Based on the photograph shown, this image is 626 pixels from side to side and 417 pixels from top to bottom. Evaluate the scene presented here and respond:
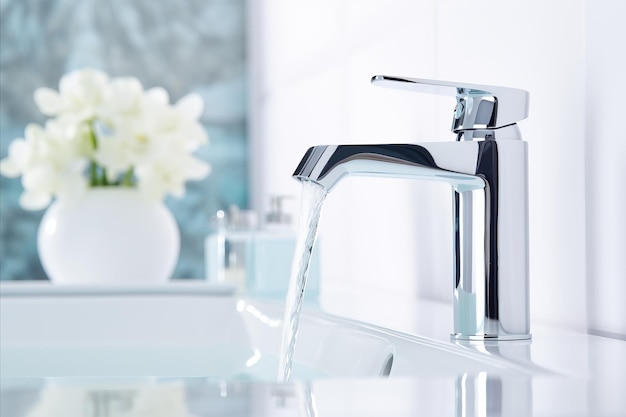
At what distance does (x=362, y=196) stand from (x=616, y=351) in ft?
1.96

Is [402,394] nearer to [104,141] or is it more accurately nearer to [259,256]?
[259,256]

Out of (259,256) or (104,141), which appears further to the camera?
(104,141)

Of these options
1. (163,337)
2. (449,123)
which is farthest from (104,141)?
(449,123)

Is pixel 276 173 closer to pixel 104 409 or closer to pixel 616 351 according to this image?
pixel 616 351

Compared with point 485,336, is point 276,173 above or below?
above

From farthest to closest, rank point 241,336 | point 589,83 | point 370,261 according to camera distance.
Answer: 1. point 370,261
2. point 241,336
3. point 589,83

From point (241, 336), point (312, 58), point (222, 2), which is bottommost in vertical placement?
point (241, 336)

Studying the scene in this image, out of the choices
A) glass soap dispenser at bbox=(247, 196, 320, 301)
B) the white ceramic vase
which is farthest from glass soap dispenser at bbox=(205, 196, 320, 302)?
the white ceramic vase

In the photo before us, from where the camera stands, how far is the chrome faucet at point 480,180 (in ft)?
1.65

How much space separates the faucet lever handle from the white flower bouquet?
2.28 feet

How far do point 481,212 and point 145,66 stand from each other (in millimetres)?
1442

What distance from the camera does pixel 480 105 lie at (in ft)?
1.70

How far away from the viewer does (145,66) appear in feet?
6.12

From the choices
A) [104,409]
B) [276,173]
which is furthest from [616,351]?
[276,173]
